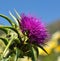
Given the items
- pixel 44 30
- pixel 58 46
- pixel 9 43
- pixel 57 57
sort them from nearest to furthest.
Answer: pixel 9 43, pixel 44 30, pixel 57 57, pixel 58 46

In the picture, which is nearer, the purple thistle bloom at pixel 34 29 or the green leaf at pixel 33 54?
the green leaf at pixel 33 54

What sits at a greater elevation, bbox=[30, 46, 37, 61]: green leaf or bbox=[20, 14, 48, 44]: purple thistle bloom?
bbox=[20, 14, 48, 44]: purple thistle bloom

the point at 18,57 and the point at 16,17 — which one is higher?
the point at 16,17

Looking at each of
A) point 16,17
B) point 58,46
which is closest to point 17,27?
point 16,17

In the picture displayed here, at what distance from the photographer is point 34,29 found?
433 cm

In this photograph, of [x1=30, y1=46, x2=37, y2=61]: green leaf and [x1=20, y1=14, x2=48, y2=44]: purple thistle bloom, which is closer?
[x1=30, y1=46, x2=37, y2=61]: green leaf

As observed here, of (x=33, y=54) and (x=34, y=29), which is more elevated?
(x=34, y=29)

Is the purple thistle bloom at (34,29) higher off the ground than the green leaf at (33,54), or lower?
higher

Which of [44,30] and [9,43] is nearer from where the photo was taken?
[9,43]

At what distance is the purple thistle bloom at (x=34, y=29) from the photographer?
13.8ft

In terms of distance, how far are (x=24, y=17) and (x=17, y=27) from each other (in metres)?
0.23

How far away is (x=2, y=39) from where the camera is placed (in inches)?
156

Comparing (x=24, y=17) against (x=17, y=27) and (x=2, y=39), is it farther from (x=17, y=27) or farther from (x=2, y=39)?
(x=2, y=39)

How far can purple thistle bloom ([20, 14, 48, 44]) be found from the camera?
4.21 m
